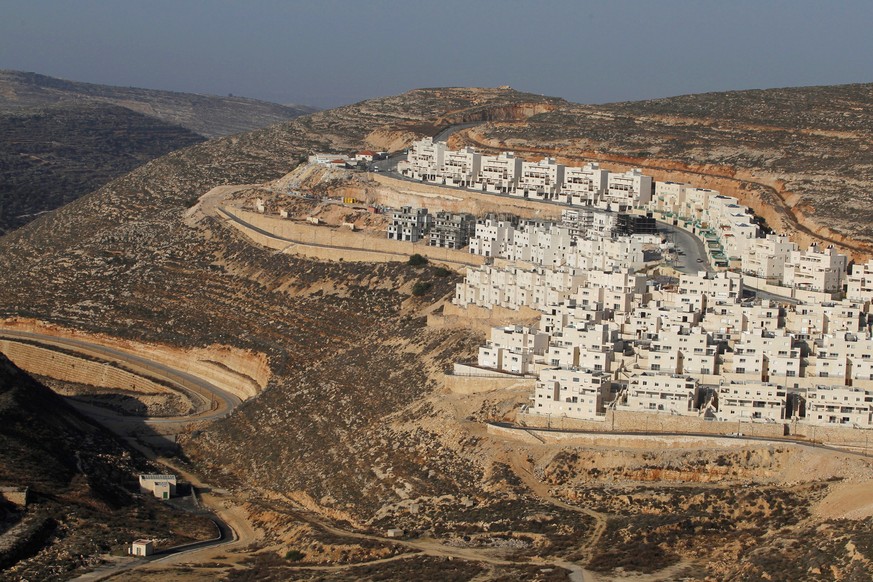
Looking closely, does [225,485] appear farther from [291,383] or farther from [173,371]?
[173,371]

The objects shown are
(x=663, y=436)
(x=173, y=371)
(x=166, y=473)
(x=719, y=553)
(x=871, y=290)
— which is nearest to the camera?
(x=719, y=553)

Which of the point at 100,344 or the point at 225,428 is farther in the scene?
the point at 100,344

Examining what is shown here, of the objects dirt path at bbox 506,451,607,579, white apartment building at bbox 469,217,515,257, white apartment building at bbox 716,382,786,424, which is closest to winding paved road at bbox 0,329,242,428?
white apartment building at bbox 469,217,515,257

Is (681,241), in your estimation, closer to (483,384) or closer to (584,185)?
(584,185)

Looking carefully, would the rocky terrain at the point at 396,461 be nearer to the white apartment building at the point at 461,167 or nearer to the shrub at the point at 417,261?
the shrub at the point at 417,261

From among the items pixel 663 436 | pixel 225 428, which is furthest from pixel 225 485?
pixel 663 436

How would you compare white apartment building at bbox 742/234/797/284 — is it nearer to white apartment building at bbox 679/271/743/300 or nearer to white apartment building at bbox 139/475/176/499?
white apartment building at bbox 679/271/743/300
